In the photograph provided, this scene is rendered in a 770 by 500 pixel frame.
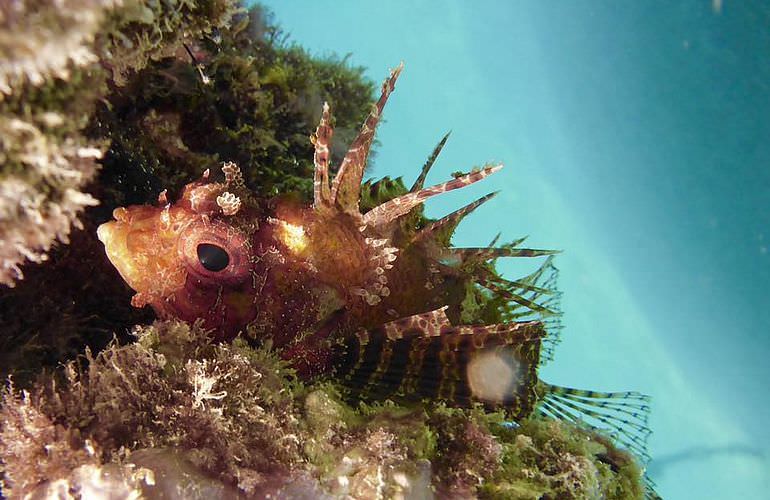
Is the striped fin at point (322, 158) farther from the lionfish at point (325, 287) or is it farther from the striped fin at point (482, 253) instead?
the striped fin at point (482, 253)

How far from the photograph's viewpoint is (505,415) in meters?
3.53

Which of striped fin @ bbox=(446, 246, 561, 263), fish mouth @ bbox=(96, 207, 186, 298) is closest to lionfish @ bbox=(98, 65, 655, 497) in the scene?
fish mouth @ bbox=(96, 207, 186, 298)

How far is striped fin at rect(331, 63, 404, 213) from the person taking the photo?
3412mm

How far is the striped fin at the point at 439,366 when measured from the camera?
3.42 m

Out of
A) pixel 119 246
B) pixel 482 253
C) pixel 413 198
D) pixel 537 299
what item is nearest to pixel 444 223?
pixel 482 253

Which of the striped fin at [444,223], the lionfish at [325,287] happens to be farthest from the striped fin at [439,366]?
the striped fin at [444,223]

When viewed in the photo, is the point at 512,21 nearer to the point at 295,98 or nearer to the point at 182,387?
the point at 295,98

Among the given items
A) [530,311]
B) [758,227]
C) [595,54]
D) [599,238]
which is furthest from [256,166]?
[599,238]

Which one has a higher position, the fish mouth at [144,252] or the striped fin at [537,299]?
the striped fin at [537,299]

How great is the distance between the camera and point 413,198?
11.7 ft

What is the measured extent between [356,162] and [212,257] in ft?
4.09

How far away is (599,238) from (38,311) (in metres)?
51.1

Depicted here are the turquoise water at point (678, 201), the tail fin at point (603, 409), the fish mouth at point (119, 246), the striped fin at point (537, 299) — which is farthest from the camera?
the turquoise water at point (678, 201)

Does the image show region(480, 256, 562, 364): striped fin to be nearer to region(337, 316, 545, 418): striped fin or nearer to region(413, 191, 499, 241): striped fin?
region(413, 191, 499, 241): striped fin
